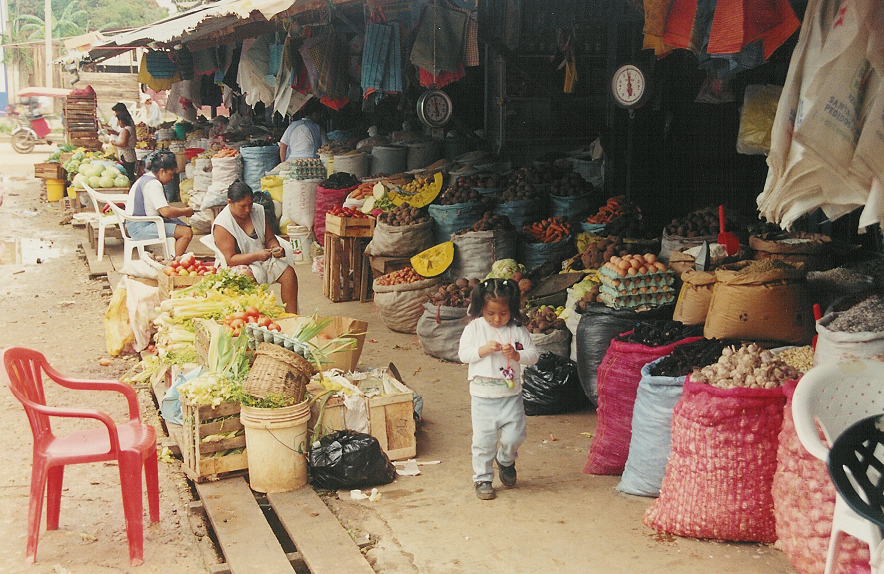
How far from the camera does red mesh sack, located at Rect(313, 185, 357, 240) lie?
1060 cm

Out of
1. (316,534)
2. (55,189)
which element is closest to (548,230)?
(316,534)

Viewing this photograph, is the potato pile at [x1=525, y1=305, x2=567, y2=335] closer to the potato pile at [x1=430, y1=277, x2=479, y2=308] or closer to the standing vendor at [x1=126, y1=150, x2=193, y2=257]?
the potato pile at [x1=430, y1=277, x2=479, y2=308]

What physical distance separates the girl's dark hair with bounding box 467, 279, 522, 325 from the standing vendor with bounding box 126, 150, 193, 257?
5.81 m

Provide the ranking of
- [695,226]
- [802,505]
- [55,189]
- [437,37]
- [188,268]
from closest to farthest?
1. [802,505]
2. [695,226]
3. [188,268]
4. [437,37]
5. [55,189]

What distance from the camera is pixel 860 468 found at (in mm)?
2631

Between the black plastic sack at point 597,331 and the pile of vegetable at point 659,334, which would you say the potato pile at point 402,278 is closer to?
the black plastic sack at point 597,331

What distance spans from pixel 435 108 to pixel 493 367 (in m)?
6.40

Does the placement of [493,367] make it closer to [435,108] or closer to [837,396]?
[837,396]

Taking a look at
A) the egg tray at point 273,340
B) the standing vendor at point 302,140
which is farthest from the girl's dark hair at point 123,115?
the egg tray at point 273,340

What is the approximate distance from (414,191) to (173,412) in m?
4.60

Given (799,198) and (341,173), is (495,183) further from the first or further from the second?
(799,198)

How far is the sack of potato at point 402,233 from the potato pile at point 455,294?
→ 1.00m

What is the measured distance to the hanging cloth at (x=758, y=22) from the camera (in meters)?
4.64

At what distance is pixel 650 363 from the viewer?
4.45 m
